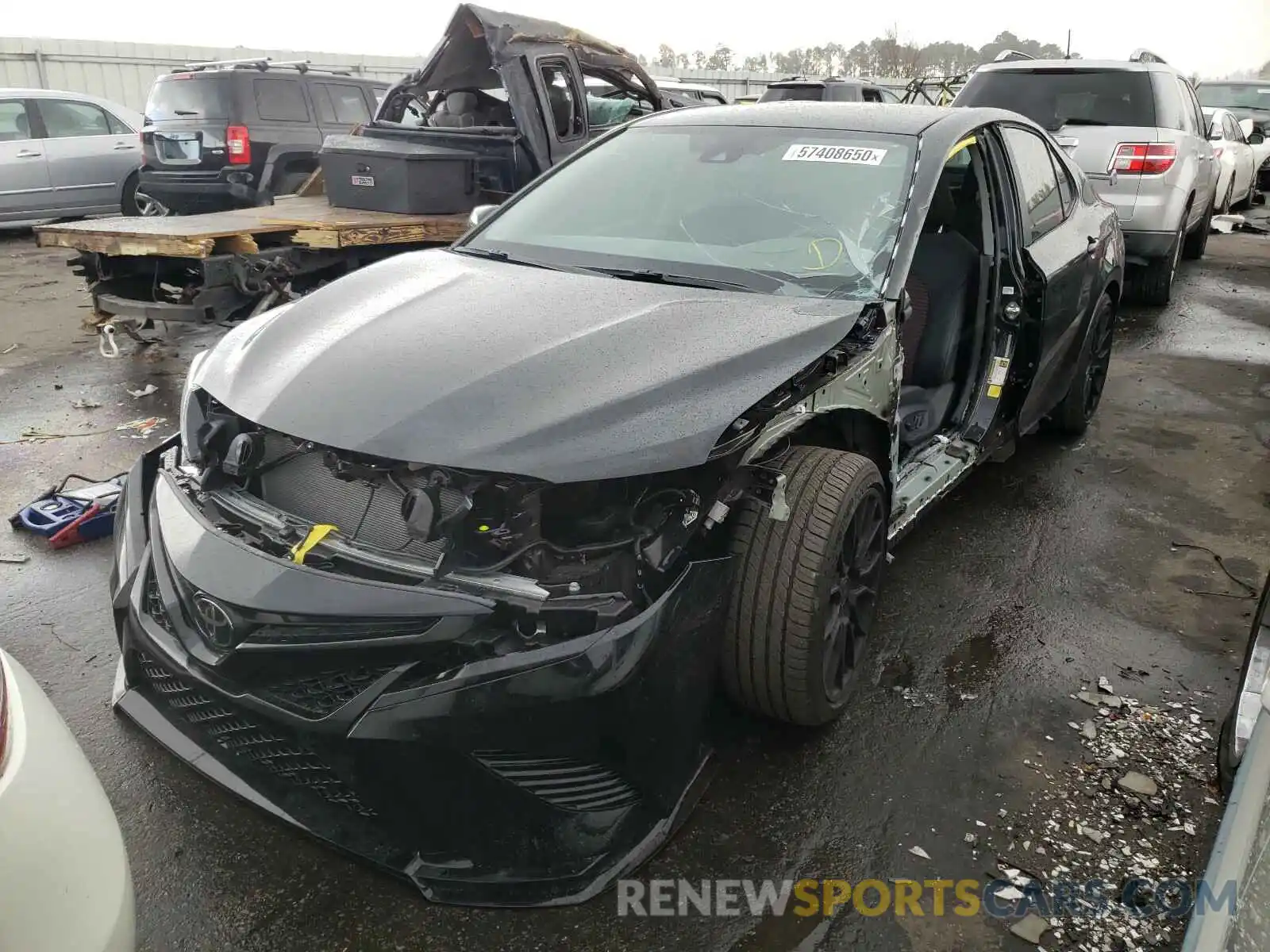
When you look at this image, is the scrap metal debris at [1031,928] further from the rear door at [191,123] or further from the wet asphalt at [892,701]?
the rear door at [191,123]

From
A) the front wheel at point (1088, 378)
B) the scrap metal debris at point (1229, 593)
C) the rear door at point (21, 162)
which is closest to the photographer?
the scrap metal debris at point (1229, 593)

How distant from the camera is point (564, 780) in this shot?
1957 millimetres

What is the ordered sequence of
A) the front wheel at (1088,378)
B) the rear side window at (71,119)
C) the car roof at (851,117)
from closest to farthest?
1. the car roof at (851,117)
2. the front wheel at (1088,378)
3. the rear side window at (71,119)

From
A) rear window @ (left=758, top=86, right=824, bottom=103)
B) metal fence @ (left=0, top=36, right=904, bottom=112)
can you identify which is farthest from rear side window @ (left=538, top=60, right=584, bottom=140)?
metal fence @ (left=0, top=36, right=904, bottom=112)

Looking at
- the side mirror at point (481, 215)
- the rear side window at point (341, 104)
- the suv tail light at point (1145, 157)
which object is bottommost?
the suv tail light at point (1145, 157)

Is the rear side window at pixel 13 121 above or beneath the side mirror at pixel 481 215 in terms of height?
above

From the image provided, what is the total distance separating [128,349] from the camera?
22.1 ft

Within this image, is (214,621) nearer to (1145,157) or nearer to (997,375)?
(997,375)

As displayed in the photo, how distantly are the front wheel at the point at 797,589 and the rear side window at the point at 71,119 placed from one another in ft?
37.3

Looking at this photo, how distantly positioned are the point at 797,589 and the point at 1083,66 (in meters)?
6.97

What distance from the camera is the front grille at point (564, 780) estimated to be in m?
1.91

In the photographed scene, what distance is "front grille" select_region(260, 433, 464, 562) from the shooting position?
2104 millimetres

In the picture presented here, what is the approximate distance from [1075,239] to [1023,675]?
7.21 feet

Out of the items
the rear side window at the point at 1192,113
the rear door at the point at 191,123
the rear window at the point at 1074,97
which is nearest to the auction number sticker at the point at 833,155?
the rear window at the point at 1074,97
